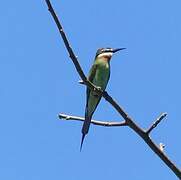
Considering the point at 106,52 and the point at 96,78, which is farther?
the point at 106,52

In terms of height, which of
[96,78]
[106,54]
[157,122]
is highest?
[106,54]

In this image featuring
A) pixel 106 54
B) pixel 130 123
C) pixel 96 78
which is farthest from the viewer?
pixel 106 54

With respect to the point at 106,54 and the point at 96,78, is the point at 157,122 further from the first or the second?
the point at 106,54

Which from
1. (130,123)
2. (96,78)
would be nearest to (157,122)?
(130,123)

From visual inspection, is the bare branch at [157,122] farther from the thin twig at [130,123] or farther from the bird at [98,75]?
the bird at [98,75]

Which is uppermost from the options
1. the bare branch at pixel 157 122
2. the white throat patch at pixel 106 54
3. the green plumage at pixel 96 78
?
the white throat patch at pixel 106 54

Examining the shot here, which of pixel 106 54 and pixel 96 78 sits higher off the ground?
pixel 106 54

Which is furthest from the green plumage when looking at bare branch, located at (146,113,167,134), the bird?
bare branch, located at (146,113,167,134)

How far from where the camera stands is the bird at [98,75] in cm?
528

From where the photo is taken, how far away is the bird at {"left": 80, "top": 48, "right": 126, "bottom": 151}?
5.28m

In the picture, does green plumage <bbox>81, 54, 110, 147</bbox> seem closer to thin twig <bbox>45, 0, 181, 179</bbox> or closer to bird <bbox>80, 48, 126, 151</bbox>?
bird <bbox>80, 48, 126, 151</bbox>

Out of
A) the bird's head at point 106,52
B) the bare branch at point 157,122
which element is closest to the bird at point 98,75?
the bird's head at point 106,52

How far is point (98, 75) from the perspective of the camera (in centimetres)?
582

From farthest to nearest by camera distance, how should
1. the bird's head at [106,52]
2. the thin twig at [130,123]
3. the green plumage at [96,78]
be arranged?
the bird's head at [106,52], the green plumage at [96,78], the thin twig at [130,123]
